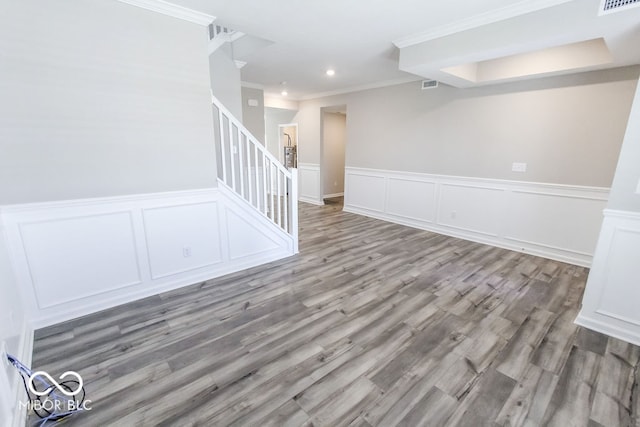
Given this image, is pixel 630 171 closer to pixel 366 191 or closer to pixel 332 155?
pixel 366 191

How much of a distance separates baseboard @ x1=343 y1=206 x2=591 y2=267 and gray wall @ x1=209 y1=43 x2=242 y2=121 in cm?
346

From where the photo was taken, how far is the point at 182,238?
3.03m

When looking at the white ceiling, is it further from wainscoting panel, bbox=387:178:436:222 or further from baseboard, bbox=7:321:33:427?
baseboard, bbox=7:321:33:427

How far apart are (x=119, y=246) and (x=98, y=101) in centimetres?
126

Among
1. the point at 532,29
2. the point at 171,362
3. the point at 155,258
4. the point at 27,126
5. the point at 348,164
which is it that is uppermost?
the point at 532,29

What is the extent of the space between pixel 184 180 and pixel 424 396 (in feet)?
9.05

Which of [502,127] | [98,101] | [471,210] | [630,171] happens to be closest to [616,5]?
[630,171]

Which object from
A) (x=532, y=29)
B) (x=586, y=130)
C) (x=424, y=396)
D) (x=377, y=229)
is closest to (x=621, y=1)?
(x=532, y=29)

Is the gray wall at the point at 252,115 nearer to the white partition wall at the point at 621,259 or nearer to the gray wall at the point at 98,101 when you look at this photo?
the gray wall at the point at 98,101

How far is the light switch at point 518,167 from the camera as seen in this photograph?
4.11 m

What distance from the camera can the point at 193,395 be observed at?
1769 mm

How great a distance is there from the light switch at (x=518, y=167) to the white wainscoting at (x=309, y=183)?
13.8 ft

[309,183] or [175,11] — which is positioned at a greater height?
[175,11]

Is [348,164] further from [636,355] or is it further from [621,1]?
[636,355]
